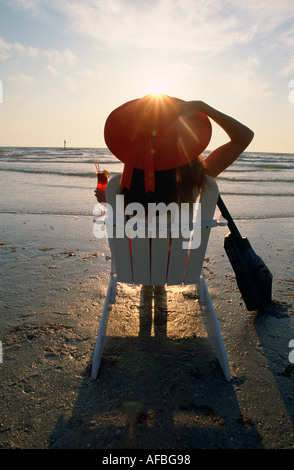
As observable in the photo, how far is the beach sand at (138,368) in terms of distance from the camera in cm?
164

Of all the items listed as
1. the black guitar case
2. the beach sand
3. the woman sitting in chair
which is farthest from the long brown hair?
the beach sand

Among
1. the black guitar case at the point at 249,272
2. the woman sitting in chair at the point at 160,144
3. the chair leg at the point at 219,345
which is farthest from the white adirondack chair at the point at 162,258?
the black guitar case at the point at 249,272

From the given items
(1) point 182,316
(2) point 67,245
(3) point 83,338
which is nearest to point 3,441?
(3) point 83,338

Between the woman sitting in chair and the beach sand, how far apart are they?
1.26 meters

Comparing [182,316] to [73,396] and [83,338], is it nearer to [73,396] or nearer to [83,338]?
[83,338]

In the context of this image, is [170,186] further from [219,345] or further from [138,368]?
[138,368]

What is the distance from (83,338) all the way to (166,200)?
140cm

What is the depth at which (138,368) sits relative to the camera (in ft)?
6.92

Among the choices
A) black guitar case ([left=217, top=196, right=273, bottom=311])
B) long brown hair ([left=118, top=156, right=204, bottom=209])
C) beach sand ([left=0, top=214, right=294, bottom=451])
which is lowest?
beach sand ([left=0, top=214, right=294, bottom=451])

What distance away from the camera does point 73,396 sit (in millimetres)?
1860

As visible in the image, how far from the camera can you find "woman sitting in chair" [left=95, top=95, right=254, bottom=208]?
1.55 metres

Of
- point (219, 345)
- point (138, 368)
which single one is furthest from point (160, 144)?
point (138, 368)

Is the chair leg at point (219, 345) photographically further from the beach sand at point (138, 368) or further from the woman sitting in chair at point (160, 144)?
the woman sitting in chair at point (160, 144)

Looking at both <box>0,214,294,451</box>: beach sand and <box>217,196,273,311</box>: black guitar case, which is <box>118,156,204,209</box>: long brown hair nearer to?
<box>217,196,273,311</box>: black guitar case
